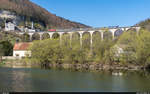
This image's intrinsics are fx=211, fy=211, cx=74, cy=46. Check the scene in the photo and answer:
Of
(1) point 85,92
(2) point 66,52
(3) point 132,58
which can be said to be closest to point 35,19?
(2) point 66,52

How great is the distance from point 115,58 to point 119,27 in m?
31.2

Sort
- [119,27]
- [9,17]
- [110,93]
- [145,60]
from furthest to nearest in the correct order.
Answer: [9,17]
[119,27]
[145,60]
[110,93]

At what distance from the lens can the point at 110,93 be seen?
1481 centimetres

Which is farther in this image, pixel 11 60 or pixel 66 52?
pixel 11 60

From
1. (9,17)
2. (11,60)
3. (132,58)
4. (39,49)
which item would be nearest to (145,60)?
(132,58)

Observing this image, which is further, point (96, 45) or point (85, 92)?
point (96, 45)

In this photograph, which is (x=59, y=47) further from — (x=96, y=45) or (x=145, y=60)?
(x=145, y=60)

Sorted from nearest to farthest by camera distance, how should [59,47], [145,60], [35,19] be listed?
[145,60]
[59,47]
[35,19]

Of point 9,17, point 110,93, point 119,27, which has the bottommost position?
point 110,93

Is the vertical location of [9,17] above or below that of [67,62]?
above

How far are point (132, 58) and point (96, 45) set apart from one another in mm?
7717

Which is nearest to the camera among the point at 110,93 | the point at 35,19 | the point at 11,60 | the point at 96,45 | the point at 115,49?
the point at 110,93

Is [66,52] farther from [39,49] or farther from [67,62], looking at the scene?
[39,49]

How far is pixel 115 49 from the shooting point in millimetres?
37375
